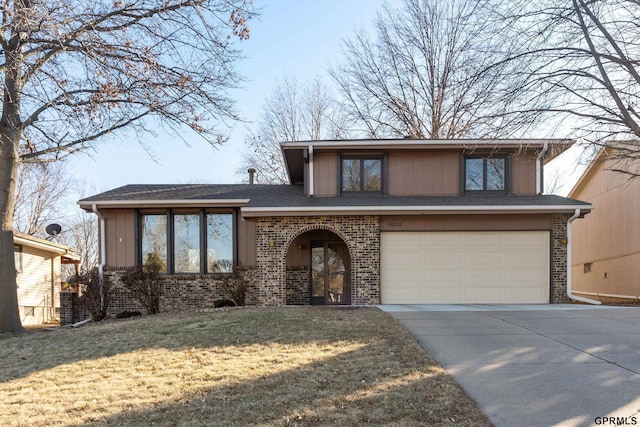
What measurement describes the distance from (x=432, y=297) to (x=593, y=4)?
7414 mm

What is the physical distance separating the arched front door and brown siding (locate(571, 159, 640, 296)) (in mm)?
10534

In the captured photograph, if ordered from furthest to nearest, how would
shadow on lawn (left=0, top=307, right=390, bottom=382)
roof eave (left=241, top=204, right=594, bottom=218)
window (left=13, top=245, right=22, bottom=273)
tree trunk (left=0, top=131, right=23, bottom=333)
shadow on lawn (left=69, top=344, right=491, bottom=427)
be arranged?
window (left=13, top=245, right=22, bottom=273) < roof eave (left=241, top=204, right=594, bottom=218) < tree trunk (left=0, top=131, right=23, bottom=333) < shadow on lawn (left=0, top=307, right=390, bottom=382) < shadow on lawn (left=69, top=344, right=491, bottom=427)

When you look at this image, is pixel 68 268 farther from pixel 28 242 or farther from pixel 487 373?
pixel 487 373

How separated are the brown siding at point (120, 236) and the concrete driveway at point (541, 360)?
8024 millimetres

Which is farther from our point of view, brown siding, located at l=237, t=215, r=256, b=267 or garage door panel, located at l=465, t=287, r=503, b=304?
brown siding, located at l=237, t=215, r=256, b=267

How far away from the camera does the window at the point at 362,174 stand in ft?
39.5

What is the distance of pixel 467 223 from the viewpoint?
11102 millimetres

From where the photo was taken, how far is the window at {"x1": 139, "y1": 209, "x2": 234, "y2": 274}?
1206cm

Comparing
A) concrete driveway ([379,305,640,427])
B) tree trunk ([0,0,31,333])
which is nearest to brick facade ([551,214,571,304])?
Result: concrete driveway ([379,305,640,427])

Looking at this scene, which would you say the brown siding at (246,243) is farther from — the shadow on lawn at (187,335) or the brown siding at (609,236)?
the brown siding at (609,236)

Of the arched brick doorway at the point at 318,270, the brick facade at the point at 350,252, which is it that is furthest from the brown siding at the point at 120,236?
the arched brick doorway at the point at 318,270

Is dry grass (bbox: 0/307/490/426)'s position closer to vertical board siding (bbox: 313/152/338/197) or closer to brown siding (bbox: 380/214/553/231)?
brown siding (bbox: 380/214/553/231)

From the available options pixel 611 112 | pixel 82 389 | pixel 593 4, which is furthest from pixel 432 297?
pixel 82 389

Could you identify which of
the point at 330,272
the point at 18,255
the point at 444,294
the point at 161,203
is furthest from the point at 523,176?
the point at 18,255
